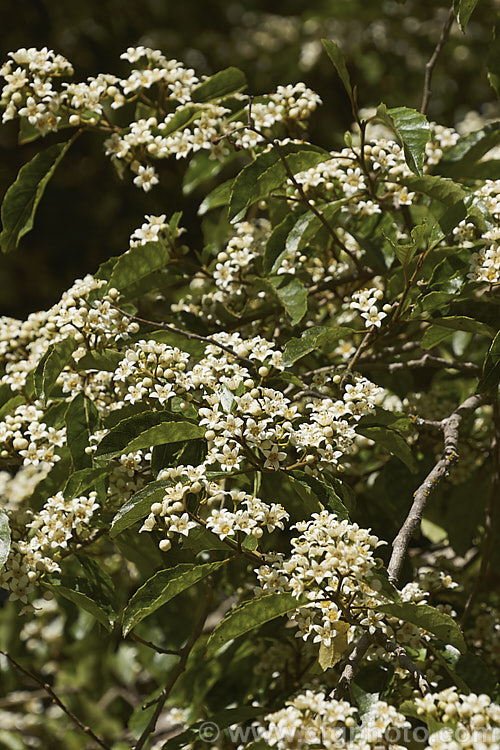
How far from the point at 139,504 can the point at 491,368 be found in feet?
2.22

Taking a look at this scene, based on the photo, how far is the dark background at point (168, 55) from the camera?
4.61m

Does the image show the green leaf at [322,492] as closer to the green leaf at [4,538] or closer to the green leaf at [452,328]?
the green leaf at [452,328]

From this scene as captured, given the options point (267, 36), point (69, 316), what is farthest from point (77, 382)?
point (267, 36)

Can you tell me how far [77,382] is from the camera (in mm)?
1848

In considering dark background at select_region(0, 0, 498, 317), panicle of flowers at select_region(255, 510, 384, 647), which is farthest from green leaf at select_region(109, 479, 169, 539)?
dark background at select_region(0, 0, 498, 317)

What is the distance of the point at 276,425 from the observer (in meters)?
1.49

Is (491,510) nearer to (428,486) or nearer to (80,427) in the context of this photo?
(428,486)

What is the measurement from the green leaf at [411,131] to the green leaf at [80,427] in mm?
794

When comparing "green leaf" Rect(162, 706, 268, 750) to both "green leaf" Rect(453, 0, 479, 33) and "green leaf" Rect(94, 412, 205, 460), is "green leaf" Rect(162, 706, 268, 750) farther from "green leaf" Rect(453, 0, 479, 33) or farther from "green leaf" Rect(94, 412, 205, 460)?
"green leaf" Rect(453, 0, 479, 33)

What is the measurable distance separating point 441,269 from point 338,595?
72 cm

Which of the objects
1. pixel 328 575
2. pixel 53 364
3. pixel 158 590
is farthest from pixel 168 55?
pixel 328 575

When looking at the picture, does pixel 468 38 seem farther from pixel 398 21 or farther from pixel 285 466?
pixel 285 466

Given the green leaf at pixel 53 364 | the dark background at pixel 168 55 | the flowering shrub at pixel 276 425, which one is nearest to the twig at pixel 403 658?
the flowering shrub at pixel 276 425

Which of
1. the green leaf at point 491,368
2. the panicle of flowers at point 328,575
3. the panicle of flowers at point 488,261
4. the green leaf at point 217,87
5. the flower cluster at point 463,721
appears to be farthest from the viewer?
the green leaf at point 217,87
